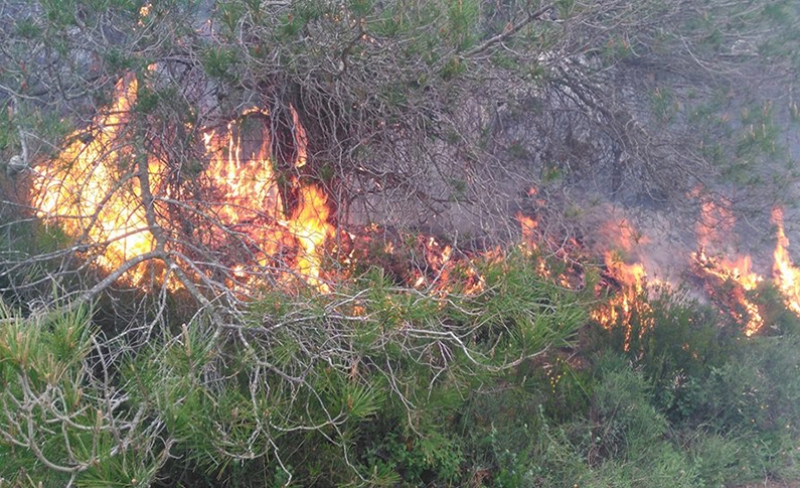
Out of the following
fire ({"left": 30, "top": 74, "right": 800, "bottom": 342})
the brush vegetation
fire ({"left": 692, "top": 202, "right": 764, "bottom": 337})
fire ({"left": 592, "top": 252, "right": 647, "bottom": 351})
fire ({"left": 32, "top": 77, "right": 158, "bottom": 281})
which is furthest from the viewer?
fire ({"left": 692, "top": 202, "right": 764, "bottom": 337})

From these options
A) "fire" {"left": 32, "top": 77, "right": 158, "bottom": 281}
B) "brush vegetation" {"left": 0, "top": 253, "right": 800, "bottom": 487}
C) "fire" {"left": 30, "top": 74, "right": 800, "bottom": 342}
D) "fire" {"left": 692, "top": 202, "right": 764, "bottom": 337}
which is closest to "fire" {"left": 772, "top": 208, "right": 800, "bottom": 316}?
"fire" {"left": 692, "top": 202, "right": 764, "bottom": 337}

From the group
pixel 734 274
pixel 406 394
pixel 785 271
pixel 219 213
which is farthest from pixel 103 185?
pixel 785 271

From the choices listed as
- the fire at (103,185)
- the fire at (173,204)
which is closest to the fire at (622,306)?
the fire at (173,204)

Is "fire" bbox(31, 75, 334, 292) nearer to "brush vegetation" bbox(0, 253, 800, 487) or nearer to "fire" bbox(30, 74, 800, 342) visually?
"fire" bbox(30, 74, 800, 342)

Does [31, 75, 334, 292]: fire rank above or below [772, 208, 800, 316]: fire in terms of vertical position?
above

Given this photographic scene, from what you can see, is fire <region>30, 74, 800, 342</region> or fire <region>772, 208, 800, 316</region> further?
fire <region>772, 208, 800, 316</region>

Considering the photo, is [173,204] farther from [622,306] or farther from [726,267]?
[726,267]

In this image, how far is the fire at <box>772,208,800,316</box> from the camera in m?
8.04

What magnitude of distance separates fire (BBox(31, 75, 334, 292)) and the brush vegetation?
615mm

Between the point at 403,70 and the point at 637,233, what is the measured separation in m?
3.44

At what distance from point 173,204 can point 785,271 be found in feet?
21.0

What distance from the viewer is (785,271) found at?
8.46m

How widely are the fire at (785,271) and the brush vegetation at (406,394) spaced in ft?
5.31

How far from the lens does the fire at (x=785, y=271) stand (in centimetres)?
804
